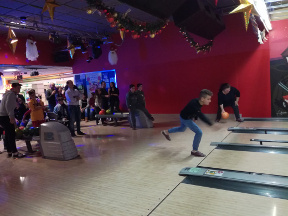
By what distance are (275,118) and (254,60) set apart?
1874 mm

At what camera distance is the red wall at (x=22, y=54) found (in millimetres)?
8344

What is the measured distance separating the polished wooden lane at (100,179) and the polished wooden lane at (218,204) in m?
0.18

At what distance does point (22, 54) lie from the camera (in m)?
9.01

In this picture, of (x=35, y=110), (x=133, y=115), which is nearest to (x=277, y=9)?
(x=133, y=115)

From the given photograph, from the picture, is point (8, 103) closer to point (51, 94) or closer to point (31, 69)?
point (51, 94)

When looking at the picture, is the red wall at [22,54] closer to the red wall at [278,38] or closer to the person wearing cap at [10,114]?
the person wearing cap at [10,114]

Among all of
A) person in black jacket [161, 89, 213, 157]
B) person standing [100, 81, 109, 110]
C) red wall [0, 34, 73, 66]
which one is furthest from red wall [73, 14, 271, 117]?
person in black jacket [161, 89, 213, 157]

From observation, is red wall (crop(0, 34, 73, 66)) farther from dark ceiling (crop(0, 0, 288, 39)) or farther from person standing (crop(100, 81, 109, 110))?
person standing (crop(100, 81, 109, 110))

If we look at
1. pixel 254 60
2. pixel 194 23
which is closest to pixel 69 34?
pixel 194 23

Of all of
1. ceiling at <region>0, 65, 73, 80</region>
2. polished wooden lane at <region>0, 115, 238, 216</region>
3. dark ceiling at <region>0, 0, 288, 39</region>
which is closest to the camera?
polished wooden lane at <region>0, 115, 238, 216</region>

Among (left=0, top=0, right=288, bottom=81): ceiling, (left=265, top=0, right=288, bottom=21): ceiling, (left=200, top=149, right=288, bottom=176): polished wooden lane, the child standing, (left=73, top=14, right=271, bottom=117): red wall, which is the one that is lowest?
(left=200, top=149, right=288, bottom=176): polished wooden lane

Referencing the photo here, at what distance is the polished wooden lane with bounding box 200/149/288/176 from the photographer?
3.34 metres

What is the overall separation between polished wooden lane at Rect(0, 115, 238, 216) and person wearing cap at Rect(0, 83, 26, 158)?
0.35 meters

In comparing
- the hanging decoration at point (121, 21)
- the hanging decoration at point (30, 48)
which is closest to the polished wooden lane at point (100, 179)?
the hanging decoration at point (121, 21)
